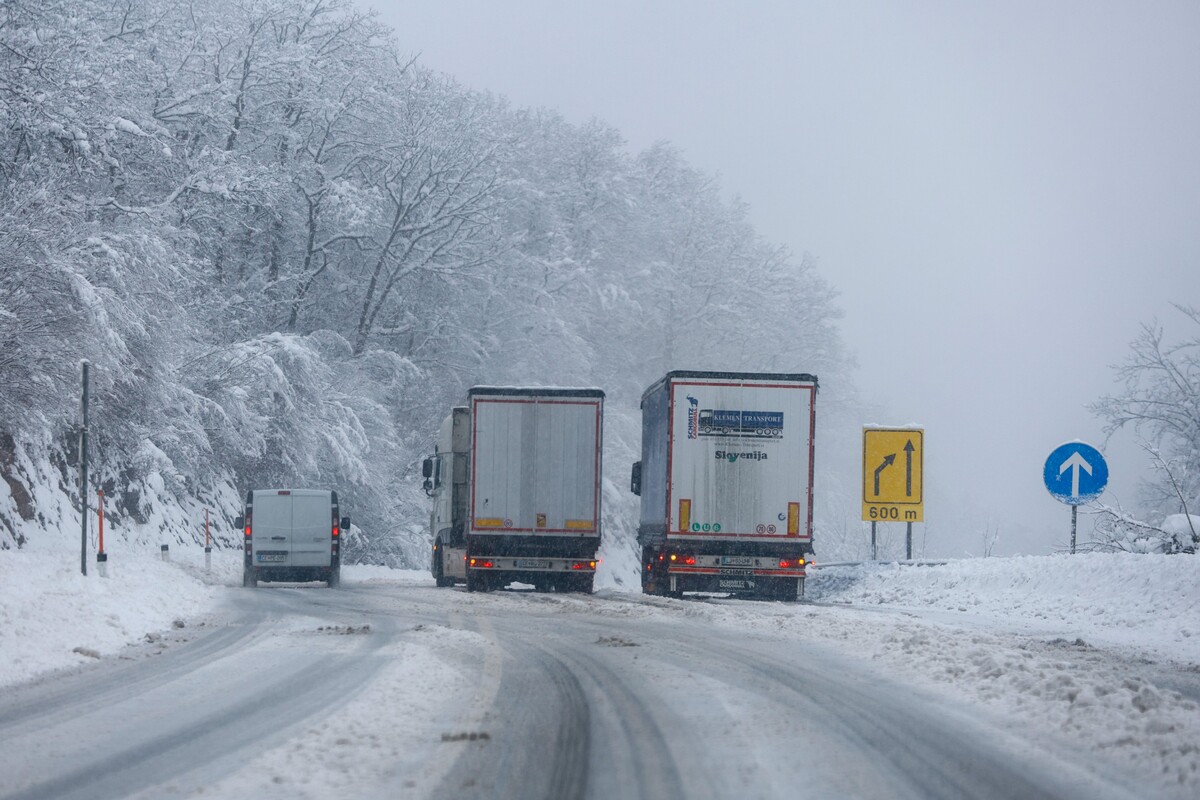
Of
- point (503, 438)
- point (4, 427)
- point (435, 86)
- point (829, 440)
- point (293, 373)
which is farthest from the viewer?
point (829, 440)

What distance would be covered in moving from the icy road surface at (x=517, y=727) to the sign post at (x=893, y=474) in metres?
10.9

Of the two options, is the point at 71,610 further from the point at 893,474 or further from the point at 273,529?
the point at 893,474

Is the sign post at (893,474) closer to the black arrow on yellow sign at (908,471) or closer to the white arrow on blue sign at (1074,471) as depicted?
the black arrow on yellow sign at (908,471)

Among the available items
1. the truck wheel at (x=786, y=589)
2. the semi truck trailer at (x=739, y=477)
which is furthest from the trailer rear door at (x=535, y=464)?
the truck wheel at (x=786, y=589)

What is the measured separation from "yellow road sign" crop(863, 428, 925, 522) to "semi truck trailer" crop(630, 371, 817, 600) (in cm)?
282

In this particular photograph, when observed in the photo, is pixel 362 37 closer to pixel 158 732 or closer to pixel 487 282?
pixel 487 282

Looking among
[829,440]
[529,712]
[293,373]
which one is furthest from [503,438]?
[829,440]

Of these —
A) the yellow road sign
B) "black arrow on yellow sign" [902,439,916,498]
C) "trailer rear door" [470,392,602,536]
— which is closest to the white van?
"trailer rear door" [470,392,602,536]

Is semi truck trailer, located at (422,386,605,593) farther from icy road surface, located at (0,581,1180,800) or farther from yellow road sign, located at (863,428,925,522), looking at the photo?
icy road surface, located at (0,581,1180,800)

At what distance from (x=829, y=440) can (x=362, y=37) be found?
41143mm

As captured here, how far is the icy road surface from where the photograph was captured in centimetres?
667

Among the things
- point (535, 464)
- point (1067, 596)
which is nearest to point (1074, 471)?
point (1067, 596)

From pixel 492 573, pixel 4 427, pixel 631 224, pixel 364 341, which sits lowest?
pixel 492 573

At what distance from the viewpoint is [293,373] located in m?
35.3
